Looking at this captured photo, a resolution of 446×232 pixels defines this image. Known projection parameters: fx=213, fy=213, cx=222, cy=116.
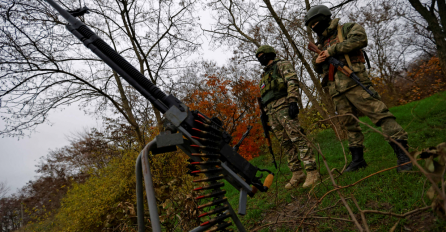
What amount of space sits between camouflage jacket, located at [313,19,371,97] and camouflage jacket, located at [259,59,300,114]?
0.52 metres

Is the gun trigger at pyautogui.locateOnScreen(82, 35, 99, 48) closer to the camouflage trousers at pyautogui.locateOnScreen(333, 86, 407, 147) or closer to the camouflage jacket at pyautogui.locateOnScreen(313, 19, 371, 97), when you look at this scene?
the camouflage jacket at pyautogui.locateOnScreen(313, 19, 371, 97)

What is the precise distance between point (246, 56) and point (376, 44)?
848 inches

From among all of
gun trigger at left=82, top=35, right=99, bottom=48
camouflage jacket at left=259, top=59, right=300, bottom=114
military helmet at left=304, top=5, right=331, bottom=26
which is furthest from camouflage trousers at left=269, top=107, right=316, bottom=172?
gun trigger at left=82, top=35, right=99, bottom=48

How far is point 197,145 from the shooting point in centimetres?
179

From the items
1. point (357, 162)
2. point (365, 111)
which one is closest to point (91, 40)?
point (365, 111)

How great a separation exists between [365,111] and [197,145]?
2.54 metres

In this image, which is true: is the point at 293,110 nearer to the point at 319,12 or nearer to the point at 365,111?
the point at 365,111

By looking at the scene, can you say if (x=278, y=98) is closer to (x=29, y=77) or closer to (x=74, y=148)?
(x=29, y=77)

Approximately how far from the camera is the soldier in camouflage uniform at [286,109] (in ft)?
11.6

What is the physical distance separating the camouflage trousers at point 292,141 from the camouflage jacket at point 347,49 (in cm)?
85

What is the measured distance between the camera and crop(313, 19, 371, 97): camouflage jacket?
306cm

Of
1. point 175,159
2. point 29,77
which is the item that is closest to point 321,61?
point 175,159

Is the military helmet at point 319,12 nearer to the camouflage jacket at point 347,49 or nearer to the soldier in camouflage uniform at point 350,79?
the soldier in camouflage uniform at point 350,79

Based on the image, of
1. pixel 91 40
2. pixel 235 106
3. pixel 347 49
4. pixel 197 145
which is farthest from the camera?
pixel 235 106
